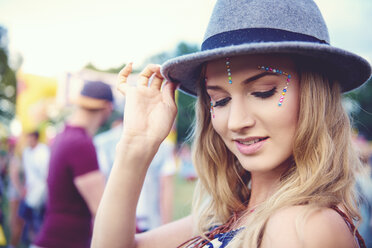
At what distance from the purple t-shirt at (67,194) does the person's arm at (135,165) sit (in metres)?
1.31

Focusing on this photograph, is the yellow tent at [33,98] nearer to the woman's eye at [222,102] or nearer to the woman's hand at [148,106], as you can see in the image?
the woman's hand at [148,106]

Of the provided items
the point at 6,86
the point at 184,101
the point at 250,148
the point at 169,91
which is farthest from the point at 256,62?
the point at 6,86

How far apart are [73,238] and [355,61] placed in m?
2.60

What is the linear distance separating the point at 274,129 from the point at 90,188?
1.94 m

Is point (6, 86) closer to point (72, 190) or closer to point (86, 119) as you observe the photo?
point (86, 119)

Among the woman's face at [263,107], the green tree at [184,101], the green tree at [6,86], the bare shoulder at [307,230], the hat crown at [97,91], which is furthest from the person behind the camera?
the green tree at [6,86]

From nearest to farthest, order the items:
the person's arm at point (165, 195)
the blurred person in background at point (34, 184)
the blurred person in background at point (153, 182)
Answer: the blurred person in background at point (153, 182), the person's arm at point (165, 195), the blurred person in background at point (34, 184)

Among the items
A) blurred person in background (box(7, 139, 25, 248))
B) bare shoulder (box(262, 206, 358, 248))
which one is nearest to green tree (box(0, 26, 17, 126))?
blurred person in background (box(7, 139, 25, 248))

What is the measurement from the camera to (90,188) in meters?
2.78

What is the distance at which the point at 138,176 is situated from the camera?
1561mm

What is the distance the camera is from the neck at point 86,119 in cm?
312

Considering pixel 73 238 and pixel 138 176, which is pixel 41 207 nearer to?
pixel 73 238

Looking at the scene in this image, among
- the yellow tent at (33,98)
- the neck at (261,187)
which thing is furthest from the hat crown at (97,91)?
the yellow tent at (33,98)

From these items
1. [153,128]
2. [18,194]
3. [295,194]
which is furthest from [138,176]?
[18,194]
